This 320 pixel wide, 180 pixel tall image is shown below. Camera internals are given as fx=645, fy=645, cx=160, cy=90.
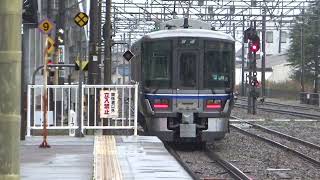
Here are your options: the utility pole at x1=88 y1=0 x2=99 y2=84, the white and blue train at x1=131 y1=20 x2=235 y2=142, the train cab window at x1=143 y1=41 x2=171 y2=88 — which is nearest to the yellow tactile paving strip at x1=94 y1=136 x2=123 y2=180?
the white and blue train at x1=131 y1=20 x2=235 y2=142

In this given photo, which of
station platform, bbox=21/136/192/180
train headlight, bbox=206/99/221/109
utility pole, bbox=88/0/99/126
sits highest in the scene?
utility pole, bbox=88/0/99/126

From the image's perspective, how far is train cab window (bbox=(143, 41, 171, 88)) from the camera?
51.9 ft

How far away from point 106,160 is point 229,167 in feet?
13.5

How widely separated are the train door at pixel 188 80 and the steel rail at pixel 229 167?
4.01ft

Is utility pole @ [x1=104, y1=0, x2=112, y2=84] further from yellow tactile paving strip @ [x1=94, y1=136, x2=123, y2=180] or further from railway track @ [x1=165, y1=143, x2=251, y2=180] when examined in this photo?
yellow tactile paving strip @ [x1=94, y1=136, x2=123, y2=180]

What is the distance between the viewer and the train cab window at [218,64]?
1580cm

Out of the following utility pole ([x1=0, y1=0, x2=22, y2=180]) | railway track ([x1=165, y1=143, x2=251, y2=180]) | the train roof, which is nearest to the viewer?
utility pole ([x1=0, y1=0, x2=22, y2=180])

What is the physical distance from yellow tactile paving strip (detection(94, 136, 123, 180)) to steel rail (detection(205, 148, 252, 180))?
90.1 inches

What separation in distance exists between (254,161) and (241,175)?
2.89m

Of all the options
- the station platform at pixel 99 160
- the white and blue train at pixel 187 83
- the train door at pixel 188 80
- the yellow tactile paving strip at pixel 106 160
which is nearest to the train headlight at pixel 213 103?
the white and blue train at pixel 187 83

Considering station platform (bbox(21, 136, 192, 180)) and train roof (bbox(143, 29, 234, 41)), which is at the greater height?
train roof (bbox(143, 29, 234, 41))

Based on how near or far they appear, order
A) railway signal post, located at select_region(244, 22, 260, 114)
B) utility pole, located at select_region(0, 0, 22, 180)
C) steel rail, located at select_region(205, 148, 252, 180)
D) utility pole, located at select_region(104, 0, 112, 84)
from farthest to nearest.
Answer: railway signal post, located at select_region(244, 22, 260, 114) < utility pole, located at select_region(104, 0, 112, 84) < steel rail, located at select_region(205, 148, 252, 180) < utility pole, located at select_region(0, 0, 22, 180)

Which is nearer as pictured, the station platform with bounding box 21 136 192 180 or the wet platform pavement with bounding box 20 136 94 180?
the wet platform pavement with bounding box 20 136 94 180

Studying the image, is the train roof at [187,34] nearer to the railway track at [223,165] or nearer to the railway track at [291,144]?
the railway track at [223,165]
